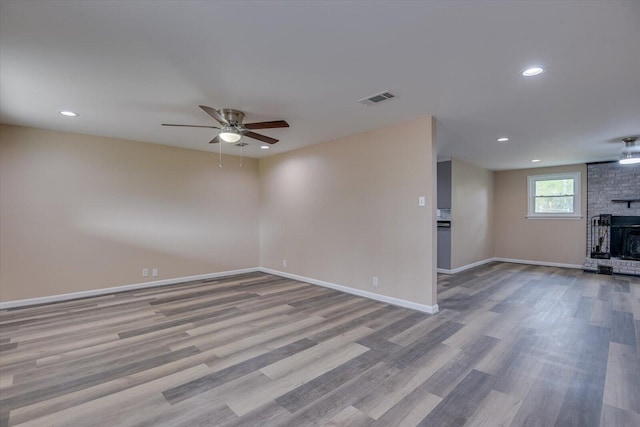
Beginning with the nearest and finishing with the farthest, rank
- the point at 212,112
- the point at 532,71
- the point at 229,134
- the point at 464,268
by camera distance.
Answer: the point at 532,71 → the point at 212,112 → the point at 229,134 → the point at 464,268

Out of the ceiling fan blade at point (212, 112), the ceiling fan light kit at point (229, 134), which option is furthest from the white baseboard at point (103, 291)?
the ceiling fan blade at point (212, 112)

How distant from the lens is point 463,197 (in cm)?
674

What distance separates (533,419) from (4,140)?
259 inches

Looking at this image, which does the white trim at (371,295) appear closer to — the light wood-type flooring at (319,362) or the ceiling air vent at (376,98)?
the light wood-type flooring at (319,362)

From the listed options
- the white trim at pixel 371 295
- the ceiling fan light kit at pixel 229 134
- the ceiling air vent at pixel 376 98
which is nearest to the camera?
the ceiling air vent at pixel 376 98

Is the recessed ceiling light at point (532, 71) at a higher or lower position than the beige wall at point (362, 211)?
higher

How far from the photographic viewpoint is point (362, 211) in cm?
461

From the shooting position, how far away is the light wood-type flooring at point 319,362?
1974 millimetres

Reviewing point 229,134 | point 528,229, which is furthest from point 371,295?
point 528,229

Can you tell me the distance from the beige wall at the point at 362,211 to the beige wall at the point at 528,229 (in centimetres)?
547

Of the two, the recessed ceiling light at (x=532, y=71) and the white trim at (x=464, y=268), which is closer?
the recessed ceiling light at (x=532, y=71)

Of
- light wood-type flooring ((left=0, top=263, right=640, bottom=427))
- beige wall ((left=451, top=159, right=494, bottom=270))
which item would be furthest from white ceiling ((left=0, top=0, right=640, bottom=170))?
light wood-type flooring ((left=0, top=263, right=640, bottom=427))

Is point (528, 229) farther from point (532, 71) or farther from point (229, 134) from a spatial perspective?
point (229, 134)

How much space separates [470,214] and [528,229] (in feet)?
6.37
